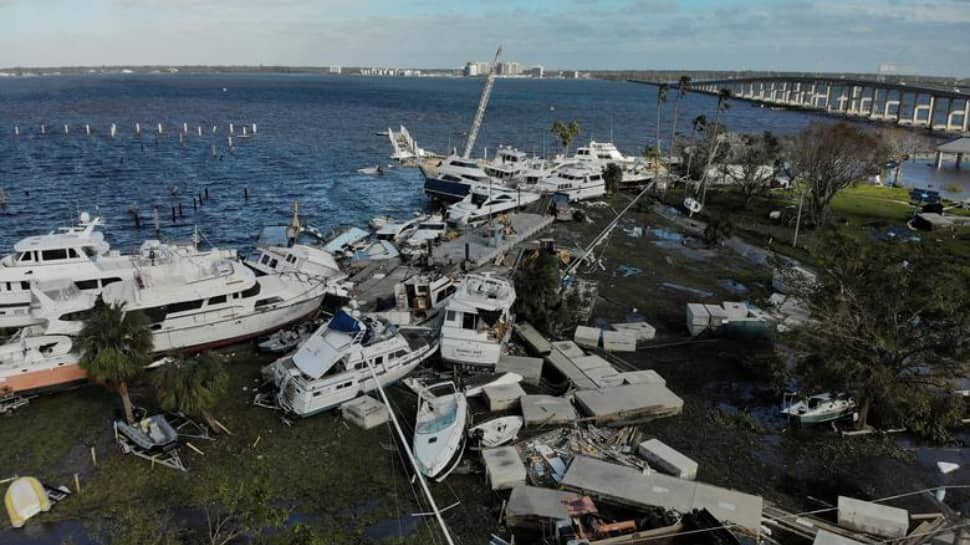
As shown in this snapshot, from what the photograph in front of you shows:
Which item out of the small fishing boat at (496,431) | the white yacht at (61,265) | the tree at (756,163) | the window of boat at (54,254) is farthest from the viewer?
the tree at (756,163)

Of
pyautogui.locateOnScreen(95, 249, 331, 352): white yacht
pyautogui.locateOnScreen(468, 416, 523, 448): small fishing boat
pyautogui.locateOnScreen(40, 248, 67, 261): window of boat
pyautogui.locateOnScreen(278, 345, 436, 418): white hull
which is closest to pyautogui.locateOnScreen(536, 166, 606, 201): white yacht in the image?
pyautogui.locateOnScreen(95, 249, 331, 352): white yacht

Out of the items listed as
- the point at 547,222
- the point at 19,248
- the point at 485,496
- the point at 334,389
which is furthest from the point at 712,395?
A: the point at 19,248

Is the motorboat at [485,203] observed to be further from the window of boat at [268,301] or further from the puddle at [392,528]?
the puddle at [392,528]

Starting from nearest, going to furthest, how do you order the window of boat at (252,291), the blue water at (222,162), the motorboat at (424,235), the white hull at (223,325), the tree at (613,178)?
the white hull at (223,325)
the window of boat at (252,291)
the motorboat at (424,235)
the blue water at (222,162)
the tree at (613,178)

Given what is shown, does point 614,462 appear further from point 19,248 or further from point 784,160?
point 784,160

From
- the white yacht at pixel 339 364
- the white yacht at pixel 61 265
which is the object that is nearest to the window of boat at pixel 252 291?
the white yacht at pixel 61 265

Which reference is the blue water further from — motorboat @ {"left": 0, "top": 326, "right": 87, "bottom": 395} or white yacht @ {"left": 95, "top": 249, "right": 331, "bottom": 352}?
motorboat @ {"left": 0, "top": 326, "right": 87, "bottom": 395}

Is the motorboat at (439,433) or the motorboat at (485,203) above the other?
the motorboat at (485,203)
